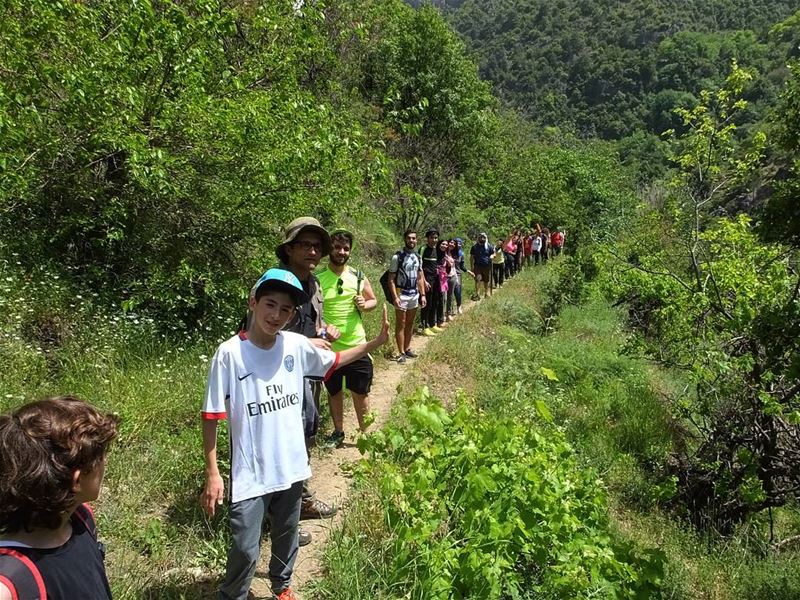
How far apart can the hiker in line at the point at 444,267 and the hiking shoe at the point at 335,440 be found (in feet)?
15.4

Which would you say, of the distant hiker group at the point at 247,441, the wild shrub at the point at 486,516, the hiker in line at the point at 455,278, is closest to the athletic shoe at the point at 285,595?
the distant hiker group at the point at 247,441

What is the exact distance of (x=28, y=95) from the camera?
4684mm

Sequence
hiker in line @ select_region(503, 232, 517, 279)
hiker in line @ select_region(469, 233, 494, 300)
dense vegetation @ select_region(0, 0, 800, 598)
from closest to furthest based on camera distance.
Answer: dense vegetation @ select_region(0, 0, 800, 598)
hiker in line @ select_region(469, 233, 494, 300)
hiker in line @ select_region(503, 232, 517, 279)

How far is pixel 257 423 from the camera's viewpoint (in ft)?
7.94

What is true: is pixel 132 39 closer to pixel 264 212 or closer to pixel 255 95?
pixel 255 95

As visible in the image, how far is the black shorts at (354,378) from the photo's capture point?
443 cm

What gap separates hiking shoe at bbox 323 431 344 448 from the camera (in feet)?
14.9

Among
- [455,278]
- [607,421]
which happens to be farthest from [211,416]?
[455,278]

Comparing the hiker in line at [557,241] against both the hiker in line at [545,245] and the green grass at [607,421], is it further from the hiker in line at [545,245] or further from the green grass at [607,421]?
the green grass at [607,421]

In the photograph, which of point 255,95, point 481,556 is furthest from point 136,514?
point 255,95

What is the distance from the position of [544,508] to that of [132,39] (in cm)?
516

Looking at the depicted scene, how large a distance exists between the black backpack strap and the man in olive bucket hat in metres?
1.84

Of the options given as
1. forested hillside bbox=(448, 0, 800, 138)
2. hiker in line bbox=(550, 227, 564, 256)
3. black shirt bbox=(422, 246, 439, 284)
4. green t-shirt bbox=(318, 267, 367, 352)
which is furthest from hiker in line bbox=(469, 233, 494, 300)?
forested hillside bbox=(448, 0, 800, 138)

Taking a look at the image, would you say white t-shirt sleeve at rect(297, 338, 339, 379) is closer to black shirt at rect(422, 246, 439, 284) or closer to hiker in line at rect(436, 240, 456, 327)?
black shirt at rect(422, 246, 439, 284)
